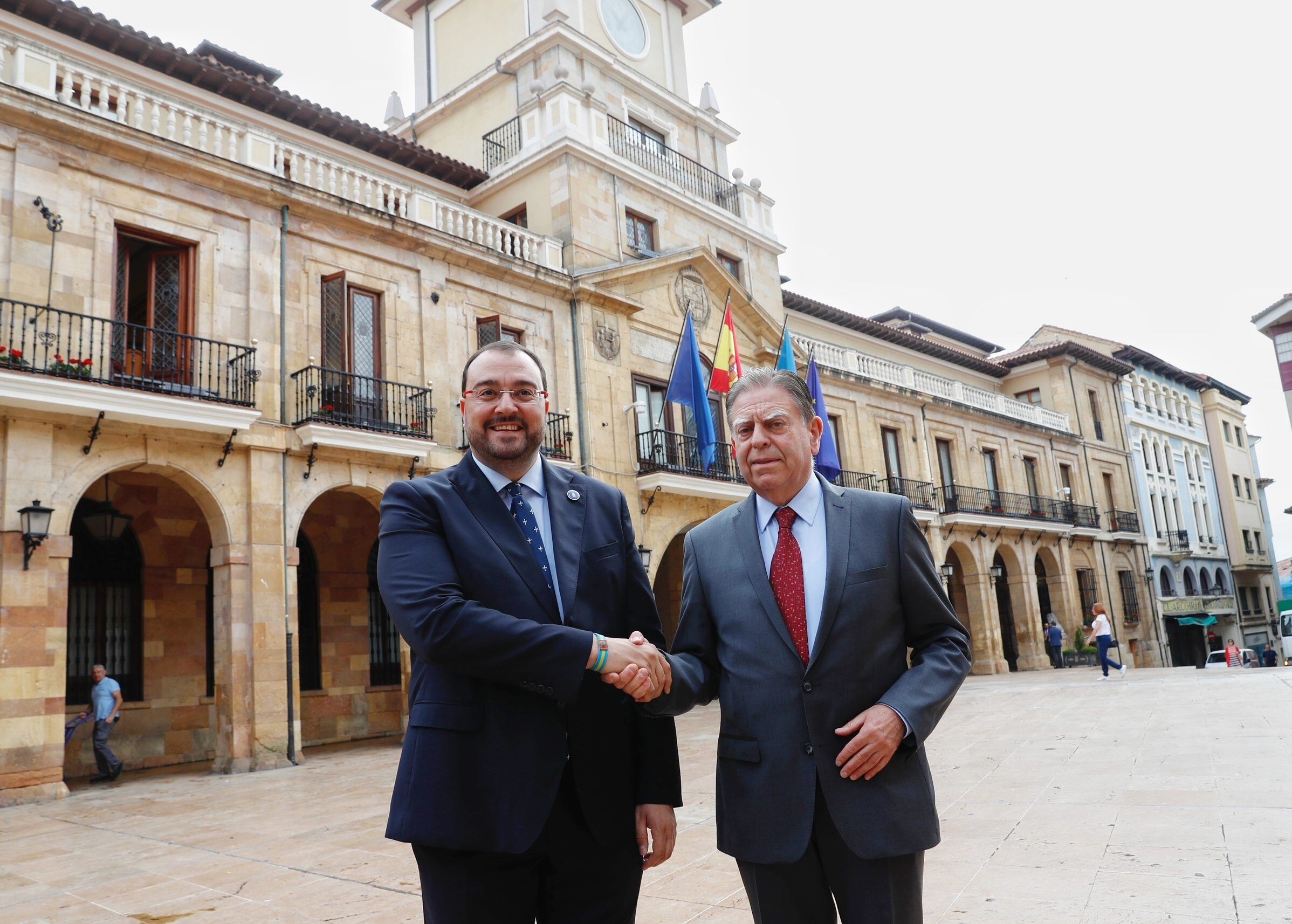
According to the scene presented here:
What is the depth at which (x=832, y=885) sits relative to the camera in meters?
2.18

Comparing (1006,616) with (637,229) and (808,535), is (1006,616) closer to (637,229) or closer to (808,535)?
(637,229)

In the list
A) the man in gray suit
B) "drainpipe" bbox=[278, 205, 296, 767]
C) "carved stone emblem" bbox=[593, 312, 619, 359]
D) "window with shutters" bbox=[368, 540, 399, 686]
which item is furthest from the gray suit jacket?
"carved stone emblem" bbox=[593, 312, 619, 359]

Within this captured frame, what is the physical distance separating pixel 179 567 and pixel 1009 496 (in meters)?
23.6

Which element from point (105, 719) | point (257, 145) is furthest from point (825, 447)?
point (105, 719)

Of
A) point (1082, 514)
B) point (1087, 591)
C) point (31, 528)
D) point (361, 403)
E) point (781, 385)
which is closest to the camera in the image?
point (781, 385)

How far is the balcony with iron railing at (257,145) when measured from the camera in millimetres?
10680

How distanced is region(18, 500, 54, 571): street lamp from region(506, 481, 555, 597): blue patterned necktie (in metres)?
9.26

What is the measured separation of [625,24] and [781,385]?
68.3 ft

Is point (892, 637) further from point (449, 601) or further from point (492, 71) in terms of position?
point (492, 71)

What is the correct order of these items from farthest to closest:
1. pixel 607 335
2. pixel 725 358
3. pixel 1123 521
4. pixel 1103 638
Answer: pixel 1123 521 < pixel 1103 638 < pixel 607 335 < pixel 725 358

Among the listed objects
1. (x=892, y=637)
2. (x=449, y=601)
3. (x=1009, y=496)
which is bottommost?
(x=892, y=637)

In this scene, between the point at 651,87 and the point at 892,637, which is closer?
the point at 892,637

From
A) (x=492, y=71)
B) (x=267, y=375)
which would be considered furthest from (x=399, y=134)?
(x=267, y=375)

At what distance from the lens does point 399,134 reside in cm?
2138
